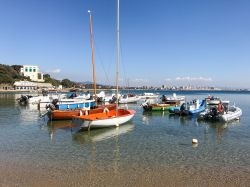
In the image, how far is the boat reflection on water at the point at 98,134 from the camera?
73.2ft

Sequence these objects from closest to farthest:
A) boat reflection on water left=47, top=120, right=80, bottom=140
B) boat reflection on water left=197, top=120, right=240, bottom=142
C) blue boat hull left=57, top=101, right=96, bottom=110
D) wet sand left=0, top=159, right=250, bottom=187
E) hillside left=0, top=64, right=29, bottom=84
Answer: wet sand left=0, top=159, right=250, bottom=187
boat reflection on water left=197, top=120, right=240, bottom=142
boat reflection on water left=47, top=120, right=80, bottom=140
blue boat hull left=57, top=101, right=96, bottom=110
hillside left=0, top=64, right=29, bottom=84

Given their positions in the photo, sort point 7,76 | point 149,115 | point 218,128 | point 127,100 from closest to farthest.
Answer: point 218,128, point 149,115, point 127,100, point 7,76

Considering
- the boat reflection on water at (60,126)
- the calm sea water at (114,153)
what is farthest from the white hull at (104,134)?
the boat reflection on water at (60,126)

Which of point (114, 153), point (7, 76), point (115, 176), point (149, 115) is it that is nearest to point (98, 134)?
point (114, 153)

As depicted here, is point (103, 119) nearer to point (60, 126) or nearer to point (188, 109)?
point (60, 126)

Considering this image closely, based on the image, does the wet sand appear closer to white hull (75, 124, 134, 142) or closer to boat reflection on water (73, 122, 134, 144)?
boat reflection on water (73, 122, 134, 144)

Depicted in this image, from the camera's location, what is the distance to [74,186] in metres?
11.6

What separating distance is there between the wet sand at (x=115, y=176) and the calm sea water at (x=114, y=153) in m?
0.05

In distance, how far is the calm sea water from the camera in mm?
13703

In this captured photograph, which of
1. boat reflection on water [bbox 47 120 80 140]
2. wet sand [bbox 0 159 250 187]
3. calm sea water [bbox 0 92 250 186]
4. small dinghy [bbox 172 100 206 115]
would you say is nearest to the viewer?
wet sand [bbox 0 159 250 187]

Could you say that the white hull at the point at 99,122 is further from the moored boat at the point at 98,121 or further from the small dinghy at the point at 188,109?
Result: the small dinghy at the point at 188,109

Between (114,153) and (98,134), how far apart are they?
7.09 meters

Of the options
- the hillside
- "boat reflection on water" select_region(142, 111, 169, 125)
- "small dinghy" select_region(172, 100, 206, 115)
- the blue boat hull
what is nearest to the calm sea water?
"boat reflection on water" select_region(142, 111, 169, 125)

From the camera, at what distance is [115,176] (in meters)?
13.1
